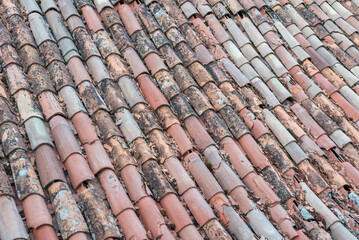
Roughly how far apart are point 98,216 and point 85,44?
196cm

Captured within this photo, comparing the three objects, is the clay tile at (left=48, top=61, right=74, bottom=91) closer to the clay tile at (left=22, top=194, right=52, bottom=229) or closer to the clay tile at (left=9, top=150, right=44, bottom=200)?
the clay tile at (left=9, top=150, right=44, bottom=200)

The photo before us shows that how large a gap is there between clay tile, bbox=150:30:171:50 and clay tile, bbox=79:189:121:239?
6.29 ft

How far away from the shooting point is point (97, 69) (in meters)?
3.73

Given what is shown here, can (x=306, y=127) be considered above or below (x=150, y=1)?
below

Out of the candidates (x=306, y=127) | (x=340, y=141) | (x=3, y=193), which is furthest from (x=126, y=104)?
(x=340, y=141)

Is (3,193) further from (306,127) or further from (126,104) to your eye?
(306,127)

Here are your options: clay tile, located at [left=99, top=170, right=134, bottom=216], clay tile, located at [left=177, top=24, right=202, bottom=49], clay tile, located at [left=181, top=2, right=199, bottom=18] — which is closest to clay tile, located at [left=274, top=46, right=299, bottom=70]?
clay tile, located at [left=177, top=24, right=202, bottom=49]

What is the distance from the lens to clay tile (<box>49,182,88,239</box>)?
267 centimetres

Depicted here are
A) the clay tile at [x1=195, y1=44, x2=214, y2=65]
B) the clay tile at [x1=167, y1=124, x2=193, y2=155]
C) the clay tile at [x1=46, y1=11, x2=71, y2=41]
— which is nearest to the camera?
the clay tile at [x1=167, y1=124, x2=193, y2=155]

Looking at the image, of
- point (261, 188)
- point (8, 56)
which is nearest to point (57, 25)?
point (8, 56)

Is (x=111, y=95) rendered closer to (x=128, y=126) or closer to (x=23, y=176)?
(x=128, y=126)

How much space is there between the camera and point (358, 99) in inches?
167

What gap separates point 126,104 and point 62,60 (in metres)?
0.85

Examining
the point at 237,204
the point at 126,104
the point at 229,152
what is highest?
the point at 126,104
